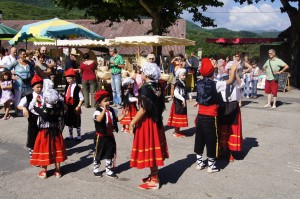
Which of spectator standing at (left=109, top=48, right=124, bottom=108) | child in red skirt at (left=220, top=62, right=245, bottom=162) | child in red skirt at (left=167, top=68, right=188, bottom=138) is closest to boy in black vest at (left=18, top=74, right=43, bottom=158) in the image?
child in red skirt at (left=220, top=62, right=245, bottom=162)

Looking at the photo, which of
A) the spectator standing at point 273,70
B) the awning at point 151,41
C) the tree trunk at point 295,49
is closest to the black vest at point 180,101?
the spectator standing at point 273,70

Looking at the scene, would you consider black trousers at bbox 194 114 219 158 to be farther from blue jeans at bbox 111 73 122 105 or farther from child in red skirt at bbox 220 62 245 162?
blue jeans at bbox 111 73 122 105

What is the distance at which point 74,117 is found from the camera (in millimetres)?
7773

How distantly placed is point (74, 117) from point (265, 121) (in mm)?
5392

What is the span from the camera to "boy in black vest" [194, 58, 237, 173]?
5.72 m

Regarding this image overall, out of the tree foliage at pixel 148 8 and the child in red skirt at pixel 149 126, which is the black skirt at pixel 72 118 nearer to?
the child in red skirt at pixel 149 126

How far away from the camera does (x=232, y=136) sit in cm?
648

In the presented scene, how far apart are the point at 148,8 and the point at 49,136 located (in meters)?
13.8

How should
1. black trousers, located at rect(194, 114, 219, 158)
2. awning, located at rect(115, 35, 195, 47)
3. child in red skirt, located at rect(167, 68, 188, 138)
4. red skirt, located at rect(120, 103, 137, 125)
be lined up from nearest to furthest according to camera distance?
black trousers, located at rect(194, 114, 219, 158), child in red skirt, located at rect(167, 68, 188, 138), red skirt, located at rect(120, 103, 137, 125), awning, located at rect(115, 35, 195, 47)

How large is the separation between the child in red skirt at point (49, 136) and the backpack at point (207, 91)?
2224mm

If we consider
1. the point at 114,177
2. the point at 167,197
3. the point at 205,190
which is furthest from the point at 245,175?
the point at 114,177

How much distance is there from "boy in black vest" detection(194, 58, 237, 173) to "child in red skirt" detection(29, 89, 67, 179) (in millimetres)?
2198

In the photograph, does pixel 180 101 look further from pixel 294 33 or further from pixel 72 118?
pixel 294 33

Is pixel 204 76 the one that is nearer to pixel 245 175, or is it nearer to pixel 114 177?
pixel 245 175
